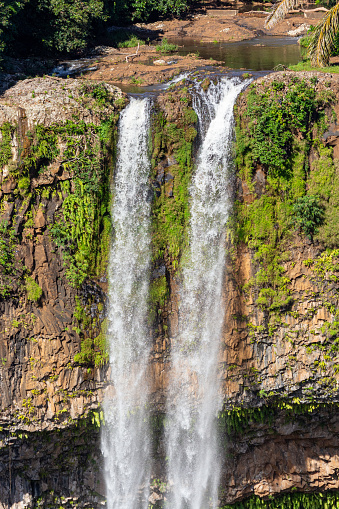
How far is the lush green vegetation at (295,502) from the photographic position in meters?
15.9

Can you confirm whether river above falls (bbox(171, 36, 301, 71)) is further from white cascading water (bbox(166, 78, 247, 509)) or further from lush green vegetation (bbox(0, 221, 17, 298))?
lush green vegetation (bbox(0, 221, 17, 298))

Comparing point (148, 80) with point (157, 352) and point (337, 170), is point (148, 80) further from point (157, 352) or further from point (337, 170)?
point (157, 352)

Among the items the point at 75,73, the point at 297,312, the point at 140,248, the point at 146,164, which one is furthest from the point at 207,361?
the point at 75,73

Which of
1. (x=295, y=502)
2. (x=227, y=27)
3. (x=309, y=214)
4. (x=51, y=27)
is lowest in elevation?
(x=295, y=502)

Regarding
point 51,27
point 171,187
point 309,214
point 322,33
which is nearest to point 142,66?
point 51,27

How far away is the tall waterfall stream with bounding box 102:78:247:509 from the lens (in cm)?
1409

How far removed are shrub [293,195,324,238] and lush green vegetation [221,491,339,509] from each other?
868 cm

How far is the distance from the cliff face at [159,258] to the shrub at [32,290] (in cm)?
4

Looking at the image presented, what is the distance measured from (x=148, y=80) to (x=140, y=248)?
664 cm

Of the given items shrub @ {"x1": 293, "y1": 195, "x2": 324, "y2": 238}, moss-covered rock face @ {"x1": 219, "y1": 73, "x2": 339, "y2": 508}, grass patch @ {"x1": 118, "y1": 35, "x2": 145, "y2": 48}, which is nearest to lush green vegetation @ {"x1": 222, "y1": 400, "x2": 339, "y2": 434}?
moss-covered rock face @ {"x1": 219, "y1": 73, "x2": 339, "y2": 508}

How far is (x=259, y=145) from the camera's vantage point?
45.1 feet

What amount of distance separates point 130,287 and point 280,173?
543cm

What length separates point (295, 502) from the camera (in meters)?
16.0

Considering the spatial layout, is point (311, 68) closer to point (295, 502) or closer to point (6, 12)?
point (6, 12)
